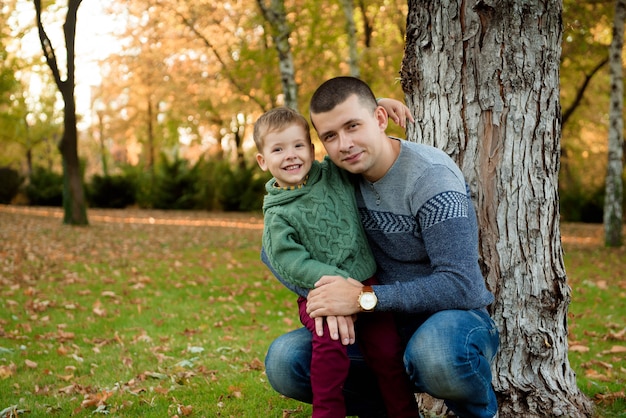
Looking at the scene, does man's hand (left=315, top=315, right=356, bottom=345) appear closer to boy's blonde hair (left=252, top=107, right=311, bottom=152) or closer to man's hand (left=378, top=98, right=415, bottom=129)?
boy's blonde hair (left=252, top=107, right=311, bottom=152)

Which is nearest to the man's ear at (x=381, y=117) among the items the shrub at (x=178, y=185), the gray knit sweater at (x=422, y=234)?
the gray knit sweater at (x=422, y=234)

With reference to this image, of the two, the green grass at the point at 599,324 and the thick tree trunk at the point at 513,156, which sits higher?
the thick tree trunk at the point at 513,156

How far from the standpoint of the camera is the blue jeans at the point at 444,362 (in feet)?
8.70

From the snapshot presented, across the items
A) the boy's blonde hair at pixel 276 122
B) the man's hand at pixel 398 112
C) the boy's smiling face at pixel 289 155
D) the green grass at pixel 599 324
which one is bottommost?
the green grass at pixel 599 324

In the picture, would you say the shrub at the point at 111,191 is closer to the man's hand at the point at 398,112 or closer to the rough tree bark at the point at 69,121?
the rough tree bark at the point at 69,121

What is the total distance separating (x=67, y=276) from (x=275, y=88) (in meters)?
12.7

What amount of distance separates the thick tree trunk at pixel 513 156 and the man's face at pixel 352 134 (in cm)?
64

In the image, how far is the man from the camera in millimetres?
2707

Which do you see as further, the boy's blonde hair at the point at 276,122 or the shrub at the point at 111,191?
the shrub at the point at 111,191

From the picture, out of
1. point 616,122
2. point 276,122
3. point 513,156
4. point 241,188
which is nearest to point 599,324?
point 513,156

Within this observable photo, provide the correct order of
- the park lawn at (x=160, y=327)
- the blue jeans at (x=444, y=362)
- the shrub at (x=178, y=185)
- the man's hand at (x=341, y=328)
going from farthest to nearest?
the shrub at (x=178, y=185), the park lawn at (x=160, y=327), the man's hand at (x=341, y=328), the blue jeans at (x=444, y=362)

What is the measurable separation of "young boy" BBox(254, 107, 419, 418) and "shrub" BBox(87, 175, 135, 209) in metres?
25.7

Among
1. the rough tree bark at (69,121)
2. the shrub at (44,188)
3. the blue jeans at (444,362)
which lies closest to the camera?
the blue jeans at (444,362)

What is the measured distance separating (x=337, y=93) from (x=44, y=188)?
27.8 m
